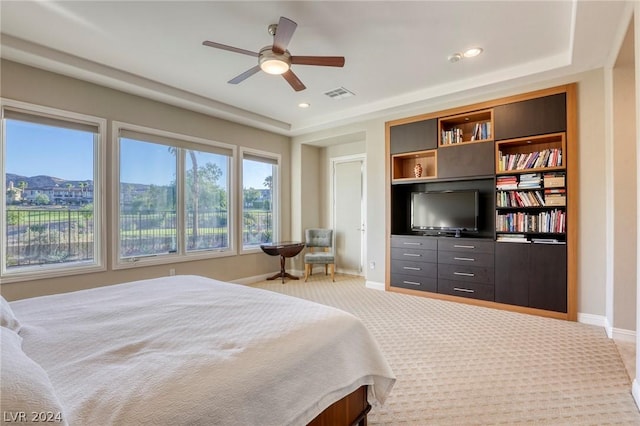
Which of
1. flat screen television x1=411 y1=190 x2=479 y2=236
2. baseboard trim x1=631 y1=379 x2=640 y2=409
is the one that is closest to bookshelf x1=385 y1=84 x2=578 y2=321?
flat screen television x1=411 y1=190 x2=479 y2=236

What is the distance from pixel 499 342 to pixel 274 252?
3.39 meters

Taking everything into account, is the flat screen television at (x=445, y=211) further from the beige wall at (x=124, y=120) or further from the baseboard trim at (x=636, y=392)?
the beige wall at (x=124, y=120)

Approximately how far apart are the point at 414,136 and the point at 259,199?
9.23 feet

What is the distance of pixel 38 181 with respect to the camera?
3.35 metres

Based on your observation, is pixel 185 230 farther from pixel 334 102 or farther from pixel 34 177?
pixel 334 102

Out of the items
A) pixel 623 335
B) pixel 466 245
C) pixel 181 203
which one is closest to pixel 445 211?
pixel 466 245

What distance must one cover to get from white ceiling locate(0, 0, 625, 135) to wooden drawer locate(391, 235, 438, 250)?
190cm

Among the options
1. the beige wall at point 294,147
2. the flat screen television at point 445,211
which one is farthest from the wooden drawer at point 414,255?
the flat screen television at point 445,211

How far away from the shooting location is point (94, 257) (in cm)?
370

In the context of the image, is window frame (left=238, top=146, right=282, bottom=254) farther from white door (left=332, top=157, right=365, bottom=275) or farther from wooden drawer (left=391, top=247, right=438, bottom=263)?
wooden drawer (left=391, top=247, right=438, bottom=263)

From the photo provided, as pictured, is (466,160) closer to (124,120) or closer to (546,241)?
(546,241)

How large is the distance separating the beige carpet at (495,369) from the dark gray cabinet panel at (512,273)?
0.74 feet

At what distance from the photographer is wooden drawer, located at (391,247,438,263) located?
14.3 feet

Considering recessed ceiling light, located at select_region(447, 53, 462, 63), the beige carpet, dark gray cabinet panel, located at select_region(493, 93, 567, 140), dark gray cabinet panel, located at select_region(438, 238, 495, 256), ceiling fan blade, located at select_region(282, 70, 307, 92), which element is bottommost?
the beige carpet
